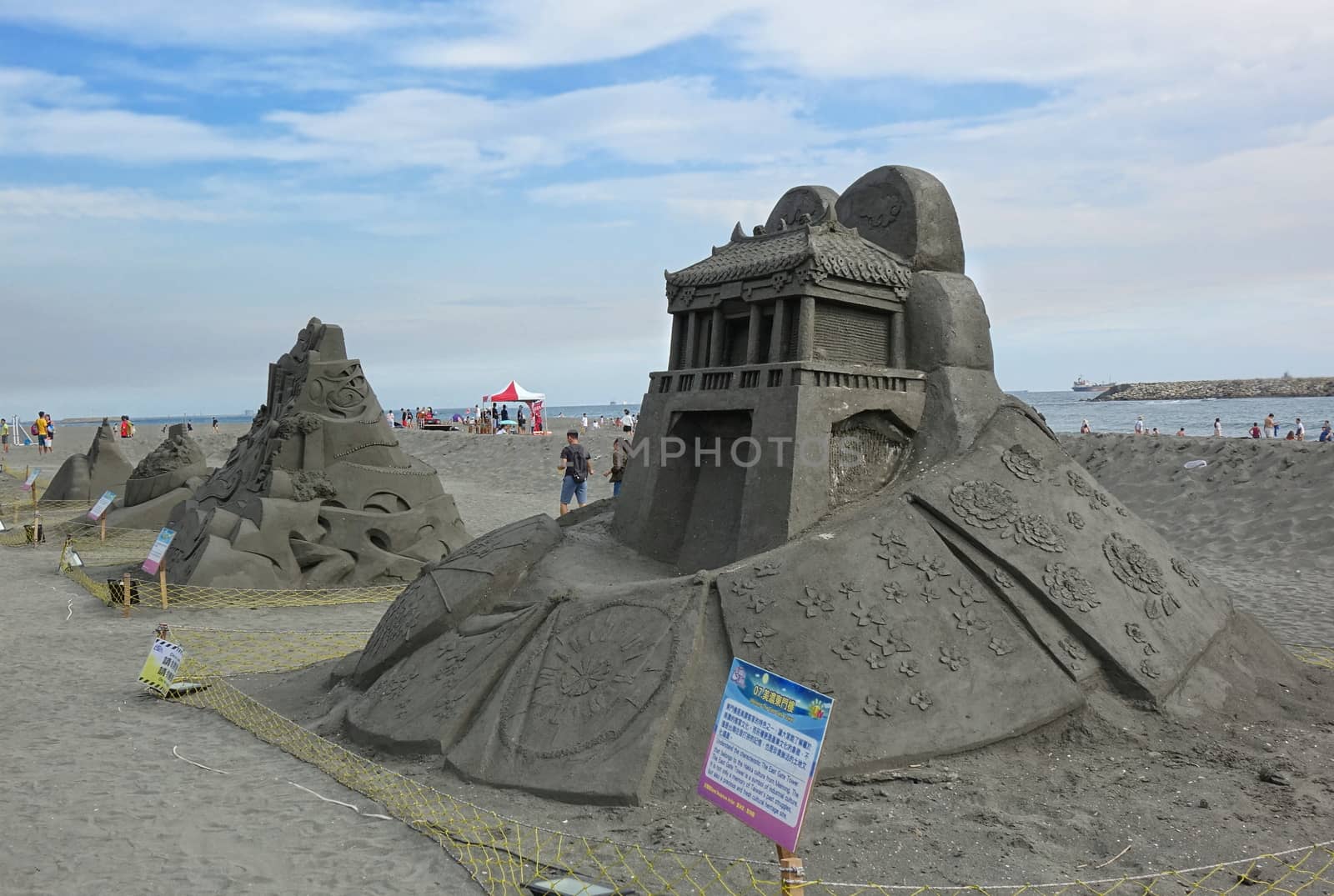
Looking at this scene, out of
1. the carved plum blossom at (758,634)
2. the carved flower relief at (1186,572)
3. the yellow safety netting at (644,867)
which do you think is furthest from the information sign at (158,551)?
the carved flower relief at (1186,572)

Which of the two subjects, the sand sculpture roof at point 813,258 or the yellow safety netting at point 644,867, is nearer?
the yellow safety netting at point 644,867

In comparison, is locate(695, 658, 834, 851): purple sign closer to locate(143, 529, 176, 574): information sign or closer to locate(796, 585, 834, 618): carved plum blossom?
locate(796, 585, 834, 618): carved plum blossom

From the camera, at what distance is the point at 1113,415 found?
5469cm

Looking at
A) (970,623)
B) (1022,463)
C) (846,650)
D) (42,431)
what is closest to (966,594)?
(970,623)

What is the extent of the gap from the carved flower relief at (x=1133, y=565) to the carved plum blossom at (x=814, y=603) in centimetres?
173

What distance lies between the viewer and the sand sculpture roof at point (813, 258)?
6.02 meters

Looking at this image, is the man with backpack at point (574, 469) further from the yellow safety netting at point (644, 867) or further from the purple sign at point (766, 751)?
the purple sign at point (766, 751)

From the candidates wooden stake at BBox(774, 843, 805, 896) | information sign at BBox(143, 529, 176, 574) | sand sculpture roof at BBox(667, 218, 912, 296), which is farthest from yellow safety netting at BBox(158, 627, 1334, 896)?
information sign at BBox(143, 529, 176, 574)

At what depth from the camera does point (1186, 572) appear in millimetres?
6055

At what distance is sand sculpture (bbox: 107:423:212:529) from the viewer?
A: 15.6 m

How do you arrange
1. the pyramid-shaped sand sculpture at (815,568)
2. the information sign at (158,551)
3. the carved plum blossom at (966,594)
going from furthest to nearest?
the information sign at (158,551) < the carved plum blossom at (966,594) < the pyramid-shaped sand sculpture at (815,568)

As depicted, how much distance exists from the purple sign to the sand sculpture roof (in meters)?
3.35

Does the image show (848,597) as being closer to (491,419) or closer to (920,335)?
(920,335)

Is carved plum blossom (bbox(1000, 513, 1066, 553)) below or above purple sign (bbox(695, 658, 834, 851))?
above
